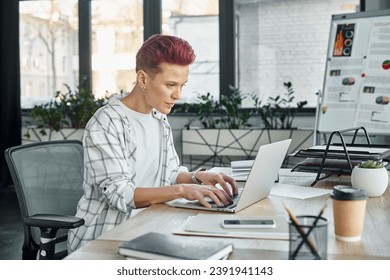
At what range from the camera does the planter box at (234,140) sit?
181 inches

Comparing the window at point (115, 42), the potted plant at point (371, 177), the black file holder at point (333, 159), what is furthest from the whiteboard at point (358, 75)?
the potted plant at point (371, 177)

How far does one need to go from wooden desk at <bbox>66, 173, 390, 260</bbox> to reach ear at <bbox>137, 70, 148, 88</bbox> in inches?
16.9

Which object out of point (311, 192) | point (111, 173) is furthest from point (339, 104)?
point (111, 173)

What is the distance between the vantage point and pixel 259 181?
1575mm

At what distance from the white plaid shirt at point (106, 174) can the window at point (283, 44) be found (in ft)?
10.6

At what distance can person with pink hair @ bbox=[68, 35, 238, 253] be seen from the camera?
165 centimetres

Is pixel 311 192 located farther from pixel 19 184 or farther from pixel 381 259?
pixel 19 184

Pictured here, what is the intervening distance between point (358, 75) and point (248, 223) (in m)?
2.89

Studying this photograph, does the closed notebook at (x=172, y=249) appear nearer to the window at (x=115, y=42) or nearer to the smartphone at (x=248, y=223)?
the smartphone at (x=248, y=223)

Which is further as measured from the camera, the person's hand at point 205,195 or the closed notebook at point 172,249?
the person's hand at point 205,195

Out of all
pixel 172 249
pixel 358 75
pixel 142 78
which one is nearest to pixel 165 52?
pixel 142 78

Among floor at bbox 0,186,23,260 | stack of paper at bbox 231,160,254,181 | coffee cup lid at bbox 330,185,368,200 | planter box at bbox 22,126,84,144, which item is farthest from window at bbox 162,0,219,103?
coffee cup lid at bbox 330,185,368,200
